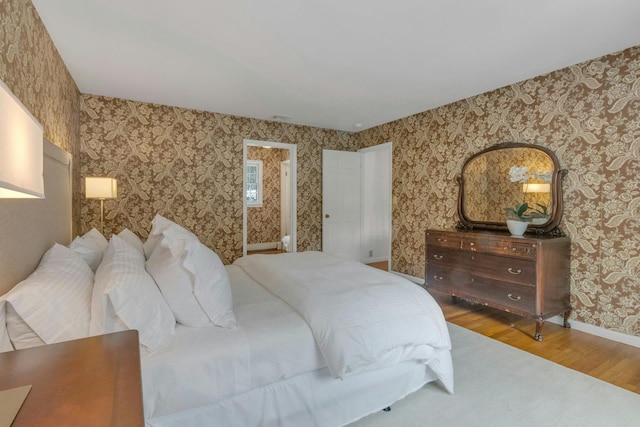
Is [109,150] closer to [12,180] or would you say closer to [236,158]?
Result: [236,158]

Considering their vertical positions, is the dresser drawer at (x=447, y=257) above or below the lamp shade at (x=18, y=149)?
below

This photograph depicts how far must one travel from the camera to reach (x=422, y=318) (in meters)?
1.83

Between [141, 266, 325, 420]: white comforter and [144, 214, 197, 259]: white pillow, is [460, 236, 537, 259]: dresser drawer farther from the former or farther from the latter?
[144, 214, 197, 259]: white pillow

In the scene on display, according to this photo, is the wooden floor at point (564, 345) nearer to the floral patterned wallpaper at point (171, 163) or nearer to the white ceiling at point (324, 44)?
the white ceiling at point (324, 44)

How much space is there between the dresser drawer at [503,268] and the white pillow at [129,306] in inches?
113

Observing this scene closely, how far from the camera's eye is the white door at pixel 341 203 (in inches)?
214

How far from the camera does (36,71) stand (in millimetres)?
2074

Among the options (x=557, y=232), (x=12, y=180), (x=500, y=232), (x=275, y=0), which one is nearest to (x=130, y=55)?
(x=275, y=0)

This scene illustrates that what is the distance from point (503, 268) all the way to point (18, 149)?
11.2ft

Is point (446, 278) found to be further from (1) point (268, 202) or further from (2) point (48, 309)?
(1) point (268, 202)

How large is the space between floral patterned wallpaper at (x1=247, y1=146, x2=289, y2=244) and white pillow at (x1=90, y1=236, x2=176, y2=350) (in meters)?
5.75

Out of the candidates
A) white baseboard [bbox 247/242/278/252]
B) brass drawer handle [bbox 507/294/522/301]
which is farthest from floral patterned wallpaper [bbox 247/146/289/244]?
brass drawer handle [bbox 507/294/522/301]

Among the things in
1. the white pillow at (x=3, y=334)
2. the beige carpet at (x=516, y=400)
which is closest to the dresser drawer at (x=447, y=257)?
the beige carpet at (x=516, y=400)

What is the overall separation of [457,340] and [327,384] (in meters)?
1.62
